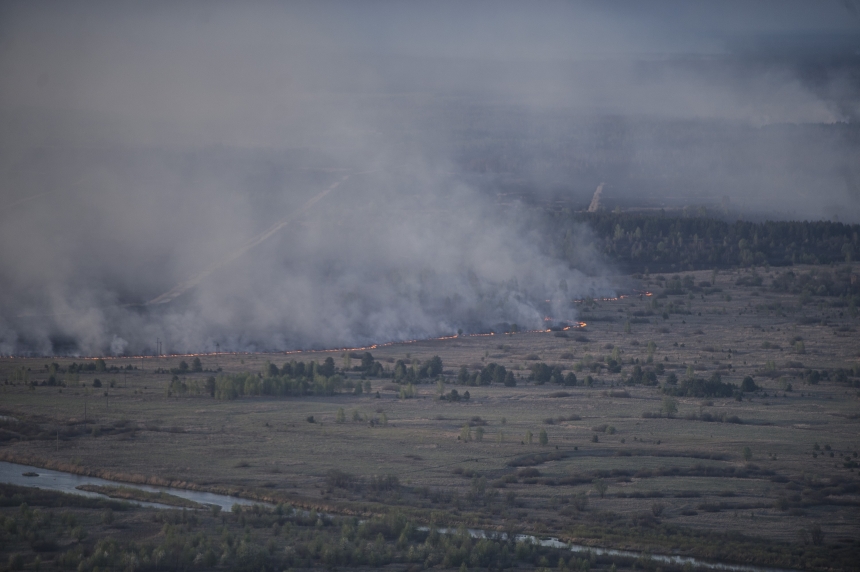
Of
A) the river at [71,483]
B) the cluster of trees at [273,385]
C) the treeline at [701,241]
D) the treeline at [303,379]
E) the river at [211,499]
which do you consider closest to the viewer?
the river at [211,499]

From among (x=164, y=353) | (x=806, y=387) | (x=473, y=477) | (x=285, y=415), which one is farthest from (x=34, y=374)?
(x=806, y=387)

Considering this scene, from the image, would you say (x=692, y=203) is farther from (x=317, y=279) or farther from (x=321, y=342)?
(x=321, y=342)

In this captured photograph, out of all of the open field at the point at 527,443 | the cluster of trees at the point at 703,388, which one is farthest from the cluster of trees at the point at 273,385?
the cluster of trees at the point at 703,388

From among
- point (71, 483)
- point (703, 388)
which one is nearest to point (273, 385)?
point (71, 483)

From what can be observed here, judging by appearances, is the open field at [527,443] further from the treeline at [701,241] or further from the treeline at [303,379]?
the treeline at [701,241]

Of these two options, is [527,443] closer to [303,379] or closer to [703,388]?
[703,388]

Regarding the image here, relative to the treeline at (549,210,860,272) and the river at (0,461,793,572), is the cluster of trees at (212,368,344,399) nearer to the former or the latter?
the river at (0,461,793,572)

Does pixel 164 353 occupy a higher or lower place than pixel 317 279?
lower
